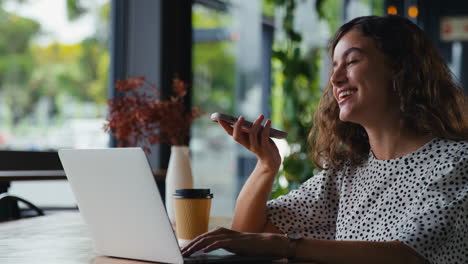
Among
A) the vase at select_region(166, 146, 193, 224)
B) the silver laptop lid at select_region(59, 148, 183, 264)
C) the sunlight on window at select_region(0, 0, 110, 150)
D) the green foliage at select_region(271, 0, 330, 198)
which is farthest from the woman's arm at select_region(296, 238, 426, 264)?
the green foliage at select_region(271, 0, 330, 198)

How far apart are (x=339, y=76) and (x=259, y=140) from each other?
11.6 inches

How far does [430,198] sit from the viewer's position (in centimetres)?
149

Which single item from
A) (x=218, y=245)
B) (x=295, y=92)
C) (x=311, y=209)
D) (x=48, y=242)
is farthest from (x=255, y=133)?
(x=295, y=92)

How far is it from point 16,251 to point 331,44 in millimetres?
1073

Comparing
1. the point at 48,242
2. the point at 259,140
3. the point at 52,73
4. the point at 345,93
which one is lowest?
the point at 48,242

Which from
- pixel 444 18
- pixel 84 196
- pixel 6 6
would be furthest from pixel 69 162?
pixel 444 18

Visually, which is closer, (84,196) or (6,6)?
(84,196)

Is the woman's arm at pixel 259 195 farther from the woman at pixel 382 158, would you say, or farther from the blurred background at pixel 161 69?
the blurred background at pixel 161 69

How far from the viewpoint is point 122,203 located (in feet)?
4.19

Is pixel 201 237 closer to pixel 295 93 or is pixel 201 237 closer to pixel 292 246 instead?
pixel 292 246

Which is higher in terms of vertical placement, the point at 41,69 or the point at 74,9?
the point at 74,9

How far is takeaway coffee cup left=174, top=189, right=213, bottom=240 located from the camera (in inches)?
63.1

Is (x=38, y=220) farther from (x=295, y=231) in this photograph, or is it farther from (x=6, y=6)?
(x=6, y=6)

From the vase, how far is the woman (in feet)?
0.79
